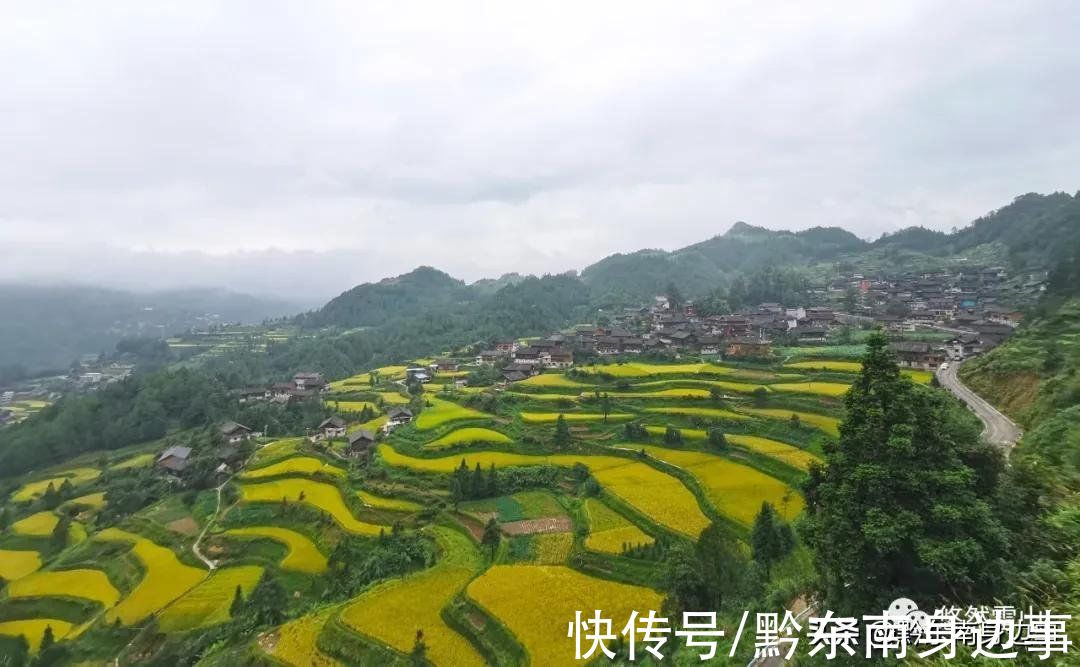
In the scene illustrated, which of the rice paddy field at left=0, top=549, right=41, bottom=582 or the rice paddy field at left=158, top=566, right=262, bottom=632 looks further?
the rice paddy field at left=0, top=549, right=41, bottom=582

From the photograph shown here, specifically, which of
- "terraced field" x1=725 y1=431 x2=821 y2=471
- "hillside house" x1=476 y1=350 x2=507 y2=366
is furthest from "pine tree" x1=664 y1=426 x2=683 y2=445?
"hillside house" x1=476 y1=350 x2=507 y2=366

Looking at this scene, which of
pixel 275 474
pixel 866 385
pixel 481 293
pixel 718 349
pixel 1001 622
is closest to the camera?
pixel 1001 622

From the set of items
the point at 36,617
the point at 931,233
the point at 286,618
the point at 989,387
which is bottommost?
the point at 36,617

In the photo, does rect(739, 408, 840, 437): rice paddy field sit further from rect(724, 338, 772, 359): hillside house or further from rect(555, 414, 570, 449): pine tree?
rect(724, 338, 772, 359): hillside house

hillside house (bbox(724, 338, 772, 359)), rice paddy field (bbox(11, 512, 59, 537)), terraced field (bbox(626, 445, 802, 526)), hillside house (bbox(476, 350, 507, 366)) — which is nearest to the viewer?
terraced field (bbox(626, 445, 802, 526))

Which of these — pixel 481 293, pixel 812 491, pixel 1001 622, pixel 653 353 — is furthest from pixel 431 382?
pixel 481 293

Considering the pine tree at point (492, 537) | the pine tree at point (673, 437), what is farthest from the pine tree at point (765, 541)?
the pine tree at point (673, 437)

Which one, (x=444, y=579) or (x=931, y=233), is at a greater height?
(x=931, y=233)

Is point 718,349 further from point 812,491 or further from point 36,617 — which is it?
point 36,617
